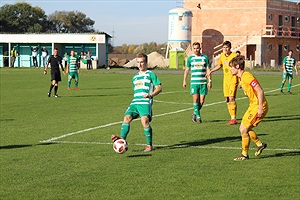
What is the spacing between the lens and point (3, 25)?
3912 inches

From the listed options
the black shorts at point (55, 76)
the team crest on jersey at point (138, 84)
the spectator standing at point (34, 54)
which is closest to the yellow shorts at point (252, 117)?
the team crest on jersey at point (138, 84)

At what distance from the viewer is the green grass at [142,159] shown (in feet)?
29.6

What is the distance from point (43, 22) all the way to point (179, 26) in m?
39.3

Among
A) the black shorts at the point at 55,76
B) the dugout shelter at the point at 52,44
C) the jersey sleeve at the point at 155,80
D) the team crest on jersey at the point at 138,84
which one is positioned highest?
the dugout shelter at the point at 52,44

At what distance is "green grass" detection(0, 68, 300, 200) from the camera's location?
9.02 meters

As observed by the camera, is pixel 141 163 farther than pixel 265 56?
No

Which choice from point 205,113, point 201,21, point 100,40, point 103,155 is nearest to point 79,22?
point 201,21

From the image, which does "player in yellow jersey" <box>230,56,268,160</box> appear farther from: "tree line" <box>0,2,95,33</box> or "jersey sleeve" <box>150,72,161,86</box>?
"tree line" <box>0,2,95,33</box>

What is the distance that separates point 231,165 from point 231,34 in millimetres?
77804

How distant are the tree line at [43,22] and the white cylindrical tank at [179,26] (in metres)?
24.8

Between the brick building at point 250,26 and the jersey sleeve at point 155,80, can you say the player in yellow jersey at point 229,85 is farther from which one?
the brick building at point 250,26

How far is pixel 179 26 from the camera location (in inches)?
3140

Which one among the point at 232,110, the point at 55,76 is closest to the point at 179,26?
the point at 55,76

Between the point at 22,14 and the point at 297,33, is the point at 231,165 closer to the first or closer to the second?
the point at 297,33
